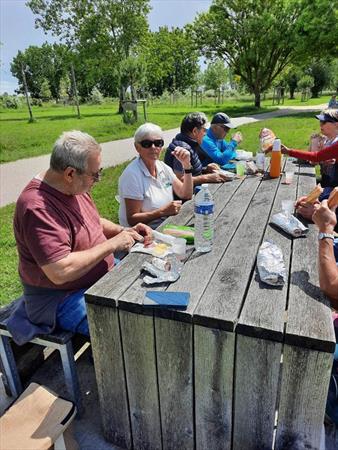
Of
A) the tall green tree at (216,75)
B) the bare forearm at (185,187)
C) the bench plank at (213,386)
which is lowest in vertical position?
the bench plank at (213,386)

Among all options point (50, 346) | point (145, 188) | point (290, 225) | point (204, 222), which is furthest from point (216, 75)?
point (50, 346)

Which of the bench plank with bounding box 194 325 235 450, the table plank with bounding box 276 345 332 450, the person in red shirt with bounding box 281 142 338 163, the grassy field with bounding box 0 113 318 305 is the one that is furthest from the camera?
the person in red shirt with bounding box 281 142 338 163

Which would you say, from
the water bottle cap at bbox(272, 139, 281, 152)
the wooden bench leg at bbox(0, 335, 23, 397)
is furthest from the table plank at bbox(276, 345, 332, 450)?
the water bottle cap at bbox(272, 139, 281, 152)

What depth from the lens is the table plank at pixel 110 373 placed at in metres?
1.55

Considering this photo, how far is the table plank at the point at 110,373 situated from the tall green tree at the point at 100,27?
72.6 ft

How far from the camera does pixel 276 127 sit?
12703 mm

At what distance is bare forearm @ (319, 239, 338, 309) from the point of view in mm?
1477

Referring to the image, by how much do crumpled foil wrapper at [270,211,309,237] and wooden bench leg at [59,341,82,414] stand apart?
1.40 metres

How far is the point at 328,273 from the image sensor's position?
4.96 feet

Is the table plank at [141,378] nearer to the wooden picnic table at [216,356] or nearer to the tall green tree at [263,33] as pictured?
the wooden picnic table at [216,356]

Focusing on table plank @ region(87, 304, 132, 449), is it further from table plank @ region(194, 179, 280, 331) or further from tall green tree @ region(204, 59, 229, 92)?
tall green tree @ region(204, 59, 229, 92)

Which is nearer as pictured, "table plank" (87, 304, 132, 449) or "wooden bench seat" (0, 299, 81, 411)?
"table plank" (87, 304, 132, 449)

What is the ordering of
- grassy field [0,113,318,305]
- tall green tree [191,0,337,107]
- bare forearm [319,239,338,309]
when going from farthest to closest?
tall green tree [191,0,337,107], grassy field [0,113,318,305], bare forearm [319,239,338,309]

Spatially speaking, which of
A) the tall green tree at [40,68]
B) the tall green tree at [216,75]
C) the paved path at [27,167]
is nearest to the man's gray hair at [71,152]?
the paved path at [27,167]
